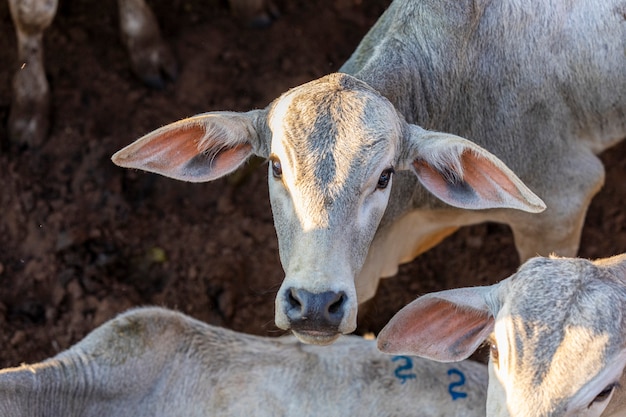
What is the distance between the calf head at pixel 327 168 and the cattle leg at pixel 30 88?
9.00 ft

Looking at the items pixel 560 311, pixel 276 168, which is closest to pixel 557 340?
pixel 560 311

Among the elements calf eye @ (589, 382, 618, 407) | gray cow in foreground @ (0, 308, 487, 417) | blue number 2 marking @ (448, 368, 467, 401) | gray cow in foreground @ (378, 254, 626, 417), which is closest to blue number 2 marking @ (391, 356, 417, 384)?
gray cow in foreground @ (0, 308, 487, 417)

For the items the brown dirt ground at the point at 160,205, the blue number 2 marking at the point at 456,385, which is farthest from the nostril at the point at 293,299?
the brown dirt ground at the point at 160,205

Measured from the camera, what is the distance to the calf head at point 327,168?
16.9ft

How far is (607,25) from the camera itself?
23.2 feet

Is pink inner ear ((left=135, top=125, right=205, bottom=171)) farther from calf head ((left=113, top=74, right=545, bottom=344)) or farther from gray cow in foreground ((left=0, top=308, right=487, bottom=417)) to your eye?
gray cow in foreground ((left=0, top=308, right=487, bottom=417))

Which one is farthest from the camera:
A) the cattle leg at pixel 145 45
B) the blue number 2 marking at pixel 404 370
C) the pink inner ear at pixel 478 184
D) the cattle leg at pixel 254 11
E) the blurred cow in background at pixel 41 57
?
the cattle leg at pixel 254 11

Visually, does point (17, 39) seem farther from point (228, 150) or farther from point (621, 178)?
point (621, 178)

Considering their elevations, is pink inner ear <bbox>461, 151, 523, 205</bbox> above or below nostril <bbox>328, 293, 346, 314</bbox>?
above

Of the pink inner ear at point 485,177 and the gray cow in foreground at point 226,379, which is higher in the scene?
the pink inner ear at point 485,177

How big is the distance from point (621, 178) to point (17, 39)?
510cm

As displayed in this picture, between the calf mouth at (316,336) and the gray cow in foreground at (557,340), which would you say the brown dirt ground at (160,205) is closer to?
the calf mouth at (316,336)

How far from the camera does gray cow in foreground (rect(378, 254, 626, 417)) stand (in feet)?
14.8

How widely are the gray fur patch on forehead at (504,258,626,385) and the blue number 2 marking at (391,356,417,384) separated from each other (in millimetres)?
1134
